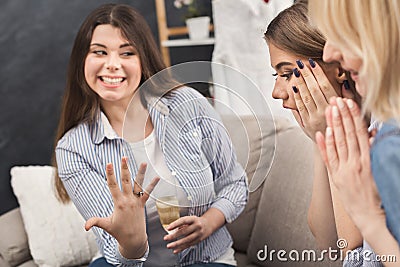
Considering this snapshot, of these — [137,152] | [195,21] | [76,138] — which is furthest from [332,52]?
[195,21]

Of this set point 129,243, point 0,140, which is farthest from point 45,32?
point 129,243

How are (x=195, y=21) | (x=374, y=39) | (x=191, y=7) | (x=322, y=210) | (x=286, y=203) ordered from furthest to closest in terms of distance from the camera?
1. (x=191, y=7)
2. (x=195, y=21)
3. (x=286, y=203)
4. (x=322, y=210)
5. (x=374, y=39)

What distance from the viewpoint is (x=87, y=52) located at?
4.57ft

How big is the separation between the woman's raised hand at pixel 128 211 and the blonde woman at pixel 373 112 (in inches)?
17.0

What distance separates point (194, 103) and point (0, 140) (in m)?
1.72

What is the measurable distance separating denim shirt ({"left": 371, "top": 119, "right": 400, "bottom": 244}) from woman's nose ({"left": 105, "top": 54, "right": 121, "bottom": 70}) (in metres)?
0.65

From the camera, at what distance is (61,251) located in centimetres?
198

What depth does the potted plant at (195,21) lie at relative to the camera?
2910 millimetres

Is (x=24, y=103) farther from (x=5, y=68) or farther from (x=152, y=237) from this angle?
(x=152, y=237)

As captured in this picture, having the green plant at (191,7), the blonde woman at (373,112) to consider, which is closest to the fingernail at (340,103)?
the blonde woman at (373,112)

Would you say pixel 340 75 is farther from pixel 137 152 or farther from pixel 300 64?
pixel 137 152

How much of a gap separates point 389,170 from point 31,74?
2224 mm

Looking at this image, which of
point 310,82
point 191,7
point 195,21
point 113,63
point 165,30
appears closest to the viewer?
point 310,82

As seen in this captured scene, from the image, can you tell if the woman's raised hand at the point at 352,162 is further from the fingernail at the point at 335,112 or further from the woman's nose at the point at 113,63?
the woman's nose at the point at 113,63
